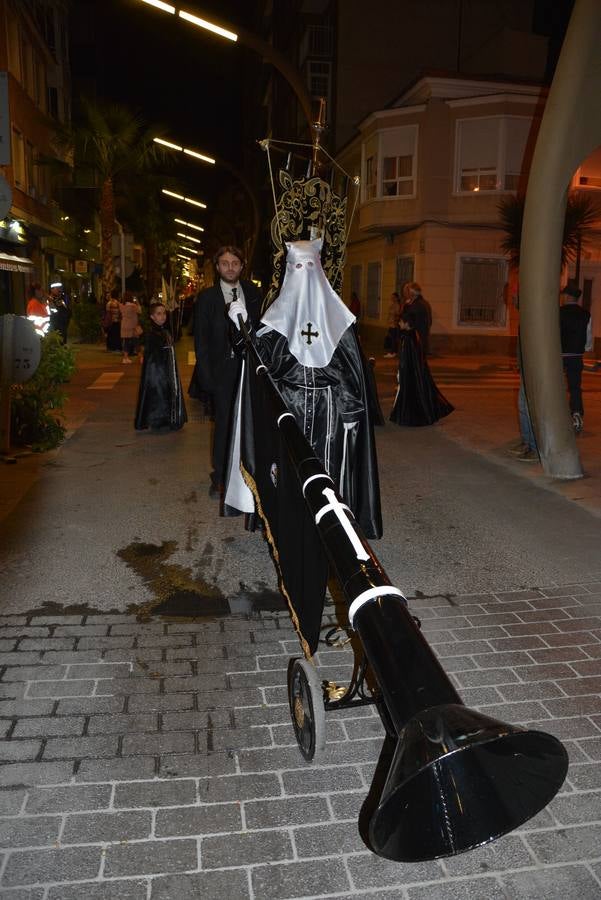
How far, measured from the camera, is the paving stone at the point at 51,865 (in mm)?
2570

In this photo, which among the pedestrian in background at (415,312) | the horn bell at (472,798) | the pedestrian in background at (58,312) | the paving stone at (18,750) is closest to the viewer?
the horn bell at (472,798)

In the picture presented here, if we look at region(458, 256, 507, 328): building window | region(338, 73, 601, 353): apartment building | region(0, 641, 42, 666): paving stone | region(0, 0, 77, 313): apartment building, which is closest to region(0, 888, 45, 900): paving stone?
region(0, 641, 42, 666): paving stone

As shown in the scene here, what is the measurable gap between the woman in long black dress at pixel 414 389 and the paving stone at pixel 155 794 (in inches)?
352

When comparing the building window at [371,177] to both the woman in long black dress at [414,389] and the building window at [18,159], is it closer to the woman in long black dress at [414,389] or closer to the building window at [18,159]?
the building window at [18,159]

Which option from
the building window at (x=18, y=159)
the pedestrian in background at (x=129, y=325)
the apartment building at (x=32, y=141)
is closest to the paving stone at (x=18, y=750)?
the apartment building at (x=32, y=141)

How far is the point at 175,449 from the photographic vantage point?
996 cm

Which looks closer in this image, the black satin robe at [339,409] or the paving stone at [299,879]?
the paving stone at [299,879]

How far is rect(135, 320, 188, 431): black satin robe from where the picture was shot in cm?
1092

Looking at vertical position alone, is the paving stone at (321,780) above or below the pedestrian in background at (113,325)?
below

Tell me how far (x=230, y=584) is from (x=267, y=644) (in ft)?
3.30

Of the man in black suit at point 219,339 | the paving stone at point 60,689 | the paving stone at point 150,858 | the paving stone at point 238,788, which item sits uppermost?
the man in black suit at point 219,339

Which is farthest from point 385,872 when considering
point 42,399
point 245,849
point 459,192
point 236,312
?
point 459,192

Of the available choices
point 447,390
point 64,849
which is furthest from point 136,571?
point 447,390

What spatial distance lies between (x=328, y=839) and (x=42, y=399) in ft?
24.8
